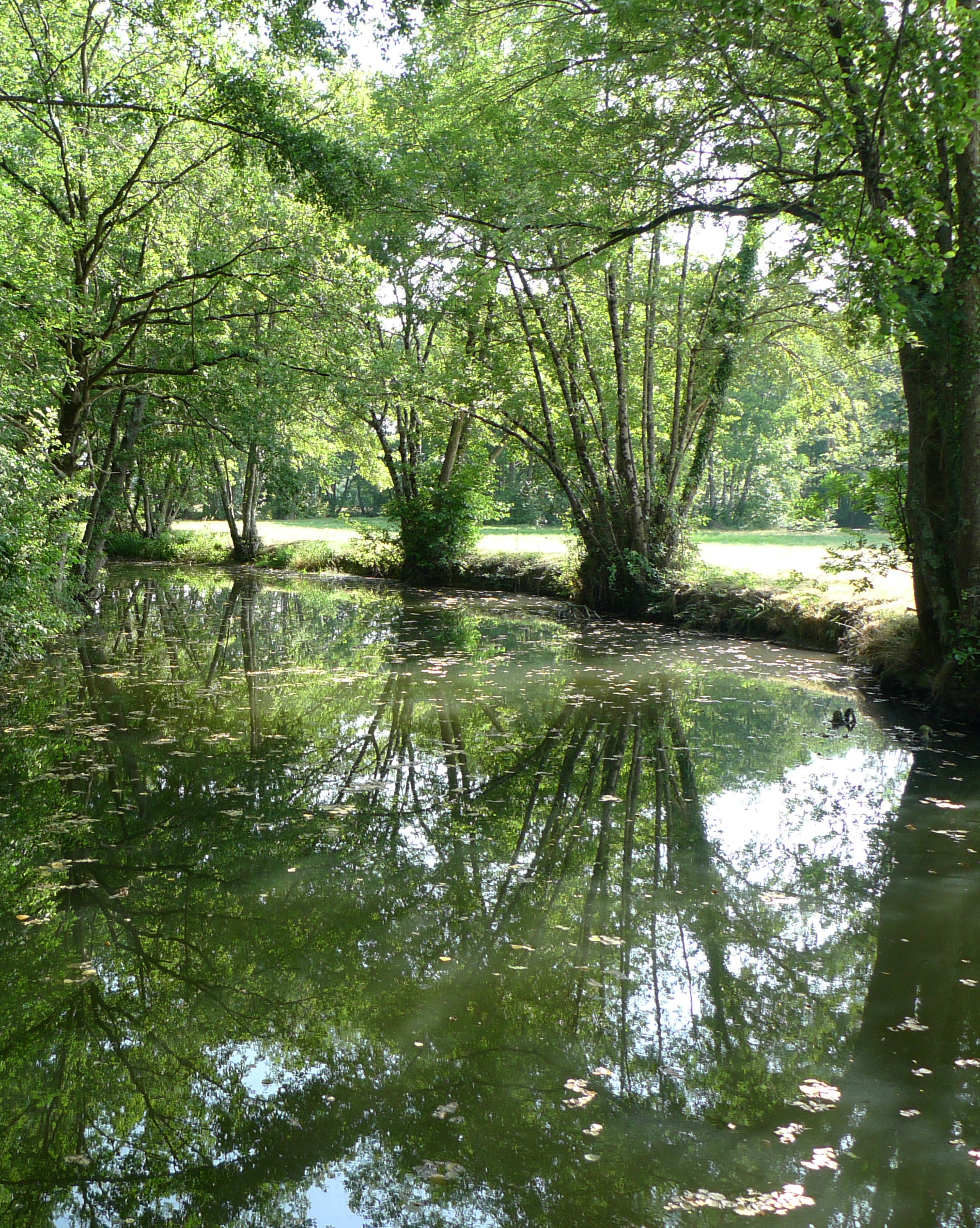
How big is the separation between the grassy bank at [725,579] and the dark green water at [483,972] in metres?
3.94

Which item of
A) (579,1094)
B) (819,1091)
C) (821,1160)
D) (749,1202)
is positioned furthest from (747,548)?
(749,1202)

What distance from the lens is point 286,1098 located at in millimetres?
3617

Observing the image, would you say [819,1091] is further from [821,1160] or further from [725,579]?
[725,579]

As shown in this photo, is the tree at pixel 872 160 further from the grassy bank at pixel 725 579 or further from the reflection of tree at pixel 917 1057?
the reflection of tree at pixel 917 1057

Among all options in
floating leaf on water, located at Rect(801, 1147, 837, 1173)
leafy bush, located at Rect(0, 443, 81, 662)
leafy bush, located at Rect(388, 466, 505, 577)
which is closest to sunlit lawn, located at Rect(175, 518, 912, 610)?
leafy bush, located at Rect(388, 466, 505, 577)

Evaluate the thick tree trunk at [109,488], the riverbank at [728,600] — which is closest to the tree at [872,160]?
the riverbank at [728,600]

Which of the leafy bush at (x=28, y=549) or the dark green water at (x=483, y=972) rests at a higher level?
the leafy bush at (x=28, y=549)

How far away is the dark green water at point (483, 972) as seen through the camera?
3230mm

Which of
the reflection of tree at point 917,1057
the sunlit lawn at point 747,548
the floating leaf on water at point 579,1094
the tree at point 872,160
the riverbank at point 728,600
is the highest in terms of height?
the tree at point 872,160

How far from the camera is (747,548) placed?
90.6 feet

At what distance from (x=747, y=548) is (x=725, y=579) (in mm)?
10242

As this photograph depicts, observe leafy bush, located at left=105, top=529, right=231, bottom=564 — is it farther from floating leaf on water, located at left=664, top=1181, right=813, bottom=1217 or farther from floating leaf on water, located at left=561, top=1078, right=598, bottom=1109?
floating leaf on water, located at left=664, top=1181, right=813, bottom=1217

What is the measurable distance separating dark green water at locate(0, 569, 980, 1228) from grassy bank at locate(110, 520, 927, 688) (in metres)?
3.94

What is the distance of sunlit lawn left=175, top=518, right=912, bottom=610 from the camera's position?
1505 centimetres
